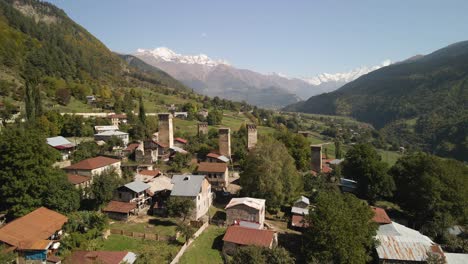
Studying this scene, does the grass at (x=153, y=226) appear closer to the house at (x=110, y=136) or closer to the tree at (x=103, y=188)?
the tree at (x=103, y=188)

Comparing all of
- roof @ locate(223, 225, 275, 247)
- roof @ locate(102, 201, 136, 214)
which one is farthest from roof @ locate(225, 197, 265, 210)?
roof @ locate(102, 201, 136, 214)

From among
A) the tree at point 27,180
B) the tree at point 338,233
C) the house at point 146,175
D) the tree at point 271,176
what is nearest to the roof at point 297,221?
the tree at point 271,176

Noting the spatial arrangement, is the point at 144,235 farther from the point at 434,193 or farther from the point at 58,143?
the point at 434,193

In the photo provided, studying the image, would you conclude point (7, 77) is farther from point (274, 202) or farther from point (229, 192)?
point (274, 202)

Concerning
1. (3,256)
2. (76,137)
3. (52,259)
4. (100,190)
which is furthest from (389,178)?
(76,137)

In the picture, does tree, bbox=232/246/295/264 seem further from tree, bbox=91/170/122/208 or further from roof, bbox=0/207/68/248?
tree, bbox=91/170/122/208
